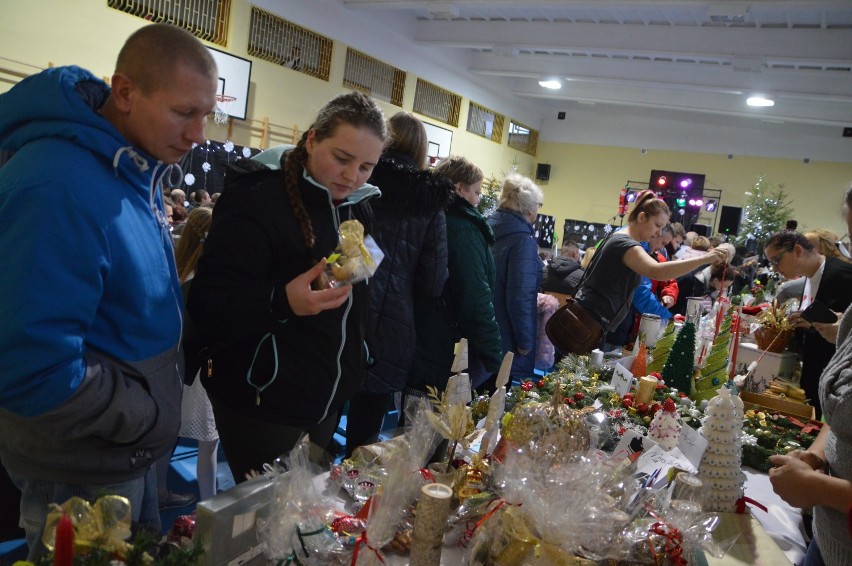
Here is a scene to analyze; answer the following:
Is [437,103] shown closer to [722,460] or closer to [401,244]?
[401,244]

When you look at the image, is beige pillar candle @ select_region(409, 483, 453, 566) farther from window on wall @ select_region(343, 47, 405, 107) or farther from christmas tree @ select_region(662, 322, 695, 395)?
window on wall @ select_region(343, 47, 405, 107)

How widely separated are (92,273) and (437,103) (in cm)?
1161

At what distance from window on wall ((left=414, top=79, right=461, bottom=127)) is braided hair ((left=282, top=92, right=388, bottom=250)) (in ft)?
33.4

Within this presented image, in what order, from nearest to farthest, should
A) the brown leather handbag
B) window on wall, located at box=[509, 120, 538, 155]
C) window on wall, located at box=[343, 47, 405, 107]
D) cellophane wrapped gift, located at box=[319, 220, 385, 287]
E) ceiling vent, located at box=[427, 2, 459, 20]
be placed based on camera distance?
cellophane wrapped gift, located at box=[319, 220, 385, 287], the brown leather handbag, ceiling vent, located at box=[427, 2, 459, 20], window on wall, located at box=[343, 47, 405, 107], window on wall, located at box=[509, 120, 538, 155]

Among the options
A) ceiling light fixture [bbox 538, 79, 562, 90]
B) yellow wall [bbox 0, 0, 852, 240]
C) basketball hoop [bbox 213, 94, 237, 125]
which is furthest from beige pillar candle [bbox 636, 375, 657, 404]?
ceiling light fixture [bbox 538, 79, 562, 90]

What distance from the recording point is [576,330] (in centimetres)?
318

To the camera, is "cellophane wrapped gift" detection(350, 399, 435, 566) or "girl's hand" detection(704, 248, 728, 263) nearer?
"cellophane wrapped gift" detection(350, 399, 435, 566)

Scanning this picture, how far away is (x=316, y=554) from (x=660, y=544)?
65 cm

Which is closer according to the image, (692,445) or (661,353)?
(692,445)

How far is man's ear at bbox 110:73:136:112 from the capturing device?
116cm

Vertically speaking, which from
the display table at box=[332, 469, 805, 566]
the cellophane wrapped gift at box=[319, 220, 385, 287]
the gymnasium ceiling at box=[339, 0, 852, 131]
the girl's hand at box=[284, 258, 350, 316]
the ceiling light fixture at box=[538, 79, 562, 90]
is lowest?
the display table at box=[332, 469, 805, 566]

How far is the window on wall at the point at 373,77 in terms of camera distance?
966 cm

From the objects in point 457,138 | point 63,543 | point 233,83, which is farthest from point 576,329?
point 457,138

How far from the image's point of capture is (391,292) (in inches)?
85.3
